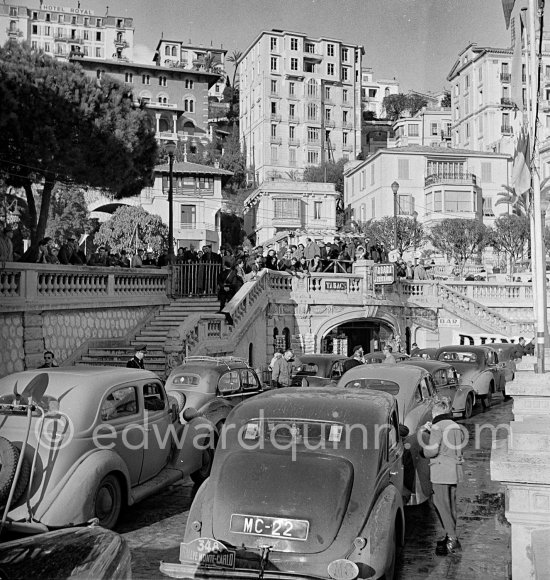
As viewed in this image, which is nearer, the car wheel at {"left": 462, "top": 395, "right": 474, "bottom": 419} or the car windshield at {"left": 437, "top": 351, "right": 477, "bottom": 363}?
the car wheel at {"left": 462, "top": 395, "right": 474, "bottom": 419}

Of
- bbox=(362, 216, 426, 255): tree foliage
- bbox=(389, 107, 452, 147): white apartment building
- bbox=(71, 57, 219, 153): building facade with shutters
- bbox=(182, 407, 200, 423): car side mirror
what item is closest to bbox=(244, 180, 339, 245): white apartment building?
bbox=(362, 216, 426, 255): tree foliage

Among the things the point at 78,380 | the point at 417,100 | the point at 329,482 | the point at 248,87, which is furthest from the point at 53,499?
the point at 417,100

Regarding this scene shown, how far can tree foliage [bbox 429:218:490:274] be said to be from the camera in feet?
198

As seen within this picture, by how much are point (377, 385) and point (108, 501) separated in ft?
17.9

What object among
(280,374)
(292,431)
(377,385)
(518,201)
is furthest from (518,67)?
(280,374)

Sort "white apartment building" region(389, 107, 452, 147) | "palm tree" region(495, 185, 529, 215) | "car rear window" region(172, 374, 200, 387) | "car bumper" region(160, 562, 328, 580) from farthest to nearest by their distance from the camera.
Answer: "white apartment building" region(389, 107, 452, 147) < "palm tree" region(495, 185, 529, 215) < "car rear window" region(172, 374, 200, 387) < "car bumper" region(160, 562, 328, 580)

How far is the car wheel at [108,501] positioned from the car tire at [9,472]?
878 mm

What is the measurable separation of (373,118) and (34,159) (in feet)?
318

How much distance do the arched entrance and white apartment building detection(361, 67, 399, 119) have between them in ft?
320

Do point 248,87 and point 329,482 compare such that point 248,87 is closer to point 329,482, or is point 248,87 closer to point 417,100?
point 417,100

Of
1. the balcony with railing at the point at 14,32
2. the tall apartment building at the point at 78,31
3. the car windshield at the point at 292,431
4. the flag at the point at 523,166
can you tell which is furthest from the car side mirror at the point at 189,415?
the tall apartment building at the point at 78,31

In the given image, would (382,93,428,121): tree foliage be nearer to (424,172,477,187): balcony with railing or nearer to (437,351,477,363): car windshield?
(424,172,477,187): balcony with railing

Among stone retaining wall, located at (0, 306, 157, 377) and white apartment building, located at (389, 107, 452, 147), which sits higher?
white apartment building, located at (389, 107, 452, 147)

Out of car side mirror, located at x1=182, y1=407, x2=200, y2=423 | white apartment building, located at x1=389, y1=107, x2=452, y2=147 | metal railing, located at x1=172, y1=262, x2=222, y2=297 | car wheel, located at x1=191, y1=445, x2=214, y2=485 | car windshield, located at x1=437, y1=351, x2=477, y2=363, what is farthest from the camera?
white apartment building, located at x1=389, y1=107, x2=452, y2=147
